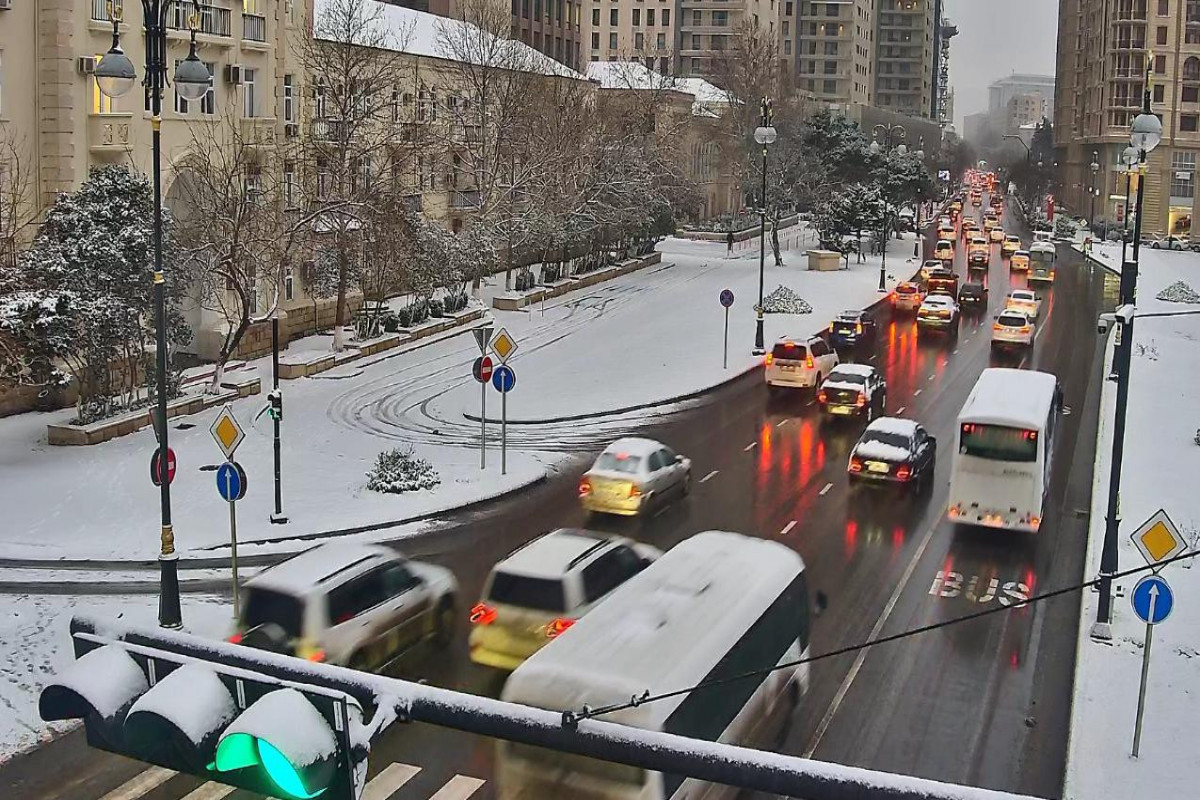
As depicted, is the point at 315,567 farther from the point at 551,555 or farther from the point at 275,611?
the point at 551,555

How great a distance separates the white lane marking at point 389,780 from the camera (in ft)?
43.4

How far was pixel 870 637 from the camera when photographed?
18656 mm

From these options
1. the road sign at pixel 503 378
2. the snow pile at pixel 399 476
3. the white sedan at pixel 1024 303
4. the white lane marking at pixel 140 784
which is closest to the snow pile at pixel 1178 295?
the white sedan at pixel 1024 303

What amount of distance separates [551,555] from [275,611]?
3.59 meters

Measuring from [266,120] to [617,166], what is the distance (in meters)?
24.3

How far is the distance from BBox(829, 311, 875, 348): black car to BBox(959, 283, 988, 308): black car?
13.2 metres

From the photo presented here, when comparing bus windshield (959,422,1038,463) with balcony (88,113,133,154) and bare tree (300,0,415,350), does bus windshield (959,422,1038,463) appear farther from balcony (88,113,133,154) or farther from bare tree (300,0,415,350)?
balcony (88,113,133,154)

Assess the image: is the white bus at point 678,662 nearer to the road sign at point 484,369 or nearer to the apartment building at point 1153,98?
→ the road sign at point 484,369

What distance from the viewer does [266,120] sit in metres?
43.4

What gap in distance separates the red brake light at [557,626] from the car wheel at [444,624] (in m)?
2.01

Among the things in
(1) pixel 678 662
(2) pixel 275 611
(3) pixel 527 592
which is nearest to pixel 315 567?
(2) pixel 275 611

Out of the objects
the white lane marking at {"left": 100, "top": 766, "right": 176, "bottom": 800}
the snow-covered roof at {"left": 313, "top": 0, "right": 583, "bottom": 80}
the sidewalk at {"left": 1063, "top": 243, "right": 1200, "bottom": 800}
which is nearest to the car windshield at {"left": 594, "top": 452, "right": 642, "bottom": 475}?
the sidewalk at {"left": 1063, "top": 243, "right": 1200, "bottom": 800}

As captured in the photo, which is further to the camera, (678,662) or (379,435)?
(379,435)

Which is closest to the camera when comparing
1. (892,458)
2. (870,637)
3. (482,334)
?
(870,637)
